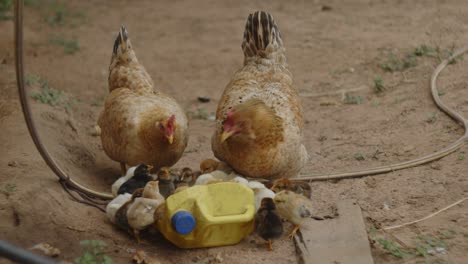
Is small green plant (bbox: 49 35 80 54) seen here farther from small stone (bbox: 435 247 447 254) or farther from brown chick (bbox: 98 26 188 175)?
small stone (bbox: 435 247 447 254)

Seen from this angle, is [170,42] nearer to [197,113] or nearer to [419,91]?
[197,113]

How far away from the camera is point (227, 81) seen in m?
8.37

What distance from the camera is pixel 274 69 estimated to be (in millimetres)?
5590

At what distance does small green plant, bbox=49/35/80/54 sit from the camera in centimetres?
957

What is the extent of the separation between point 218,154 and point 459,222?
190 cm

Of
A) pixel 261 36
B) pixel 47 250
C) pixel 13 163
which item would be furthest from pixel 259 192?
pixel 13 163

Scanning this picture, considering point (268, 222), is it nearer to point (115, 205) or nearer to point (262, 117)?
point (262, 117)

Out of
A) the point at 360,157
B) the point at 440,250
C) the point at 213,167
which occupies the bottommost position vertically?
the point at 360,157

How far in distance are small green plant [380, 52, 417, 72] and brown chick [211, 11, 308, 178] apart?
2.71m

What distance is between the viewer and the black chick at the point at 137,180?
4578mm

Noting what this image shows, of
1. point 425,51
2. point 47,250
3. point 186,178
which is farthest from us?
point 425,51

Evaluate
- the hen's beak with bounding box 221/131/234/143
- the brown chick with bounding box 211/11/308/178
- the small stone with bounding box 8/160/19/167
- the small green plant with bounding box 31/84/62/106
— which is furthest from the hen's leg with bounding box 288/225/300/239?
the small green plant with bounding box 31/84/62/106

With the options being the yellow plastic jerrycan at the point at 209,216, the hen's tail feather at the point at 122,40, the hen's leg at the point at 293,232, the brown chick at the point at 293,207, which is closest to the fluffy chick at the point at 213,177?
the yellow plastic jerrycan at the point at 209,216

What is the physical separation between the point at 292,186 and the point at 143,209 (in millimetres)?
1085
